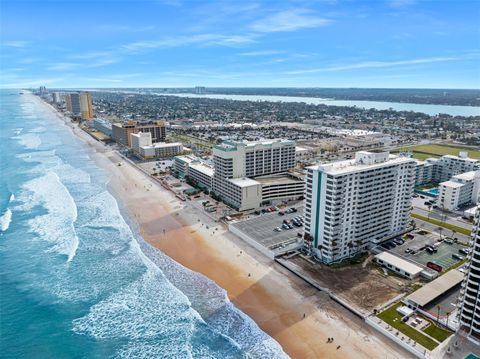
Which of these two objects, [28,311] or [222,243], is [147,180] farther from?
[28,311]

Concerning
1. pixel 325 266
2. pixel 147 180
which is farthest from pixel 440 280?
pixel 147 180

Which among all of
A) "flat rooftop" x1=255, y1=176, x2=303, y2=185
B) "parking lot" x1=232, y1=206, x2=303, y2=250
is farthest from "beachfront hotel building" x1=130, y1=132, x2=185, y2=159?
"parking lot" x1=232, y1=206, x2=303, y2=250

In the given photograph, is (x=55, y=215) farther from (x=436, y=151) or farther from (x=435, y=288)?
(x=436, y=151)

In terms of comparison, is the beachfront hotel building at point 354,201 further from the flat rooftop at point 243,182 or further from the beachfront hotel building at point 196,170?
the beachfront hotel building at point 196,170

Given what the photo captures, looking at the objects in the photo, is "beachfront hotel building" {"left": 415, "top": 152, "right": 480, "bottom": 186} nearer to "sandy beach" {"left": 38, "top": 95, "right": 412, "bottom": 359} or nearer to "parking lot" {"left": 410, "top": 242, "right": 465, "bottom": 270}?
"parking lot" {"left": 410, "top": 242, "right": 465, "bottom": 270}

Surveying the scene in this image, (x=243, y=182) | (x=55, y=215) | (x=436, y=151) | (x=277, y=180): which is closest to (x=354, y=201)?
(x=243, y=182)
